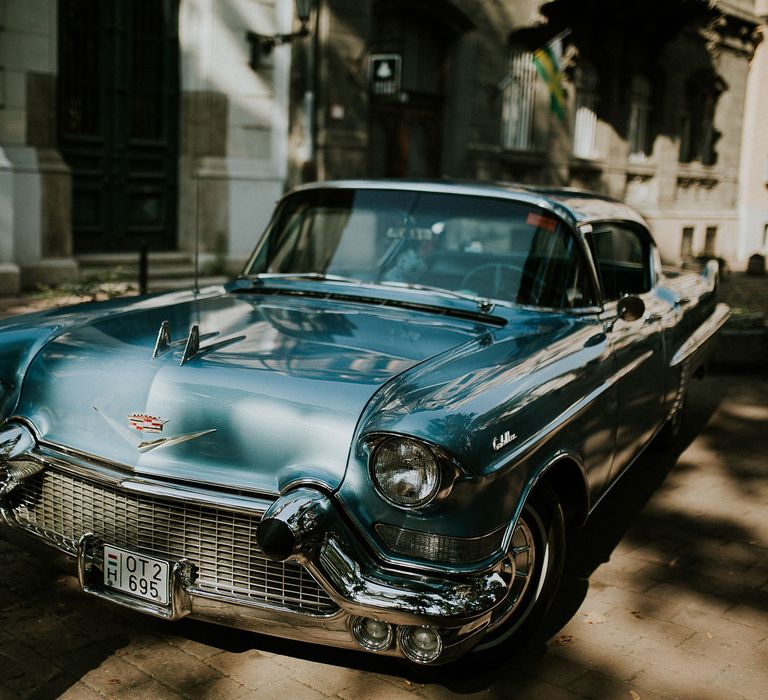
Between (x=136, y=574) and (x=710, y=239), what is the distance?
867 inches

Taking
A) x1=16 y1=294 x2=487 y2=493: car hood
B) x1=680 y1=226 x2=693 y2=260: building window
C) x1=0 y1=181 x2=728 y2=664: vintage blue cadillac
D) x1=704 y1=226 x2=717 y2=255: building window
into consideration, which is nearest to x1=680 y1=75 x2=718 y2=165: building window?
x1=704 y1=226 x2=717 y2=255: building window

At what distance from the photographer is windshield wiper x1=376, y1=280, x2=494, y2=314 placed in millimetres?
4016

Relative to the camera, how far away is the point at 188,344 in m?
3.26

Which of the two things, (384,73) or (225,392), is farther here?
(384,73)

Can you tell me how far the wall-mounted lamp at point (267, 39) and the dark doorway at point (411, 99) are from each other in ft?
7.45

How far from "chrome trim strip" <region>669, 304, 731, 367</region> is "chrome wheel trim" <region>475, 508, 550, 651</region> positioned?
6.80 ft

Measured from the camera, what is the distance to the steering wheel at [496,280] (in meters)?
4.14

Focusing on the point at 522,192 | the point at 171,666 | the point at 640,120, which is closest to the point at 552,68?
the point at 640,120

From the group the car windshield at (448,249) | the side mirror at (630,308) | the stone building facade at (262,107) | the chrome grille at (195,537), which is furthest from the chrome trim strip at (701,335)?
the stone building facade at (262,107)

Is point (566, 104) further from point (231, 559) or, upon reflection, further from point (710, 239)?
point (231, 559)

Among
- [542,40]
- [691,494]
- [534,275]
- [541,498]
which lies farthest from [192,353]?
[542,40]

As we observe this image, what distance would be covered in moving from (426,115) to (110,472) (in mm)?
13110

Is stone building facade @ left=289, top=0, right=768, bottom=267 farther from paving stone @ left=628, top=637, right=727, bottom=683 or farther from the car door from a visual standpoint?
paving stone @ left=628, top=637, right=727, bottom=683

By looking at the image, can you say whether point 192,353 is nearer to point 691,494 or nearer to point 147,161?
point 691,494
